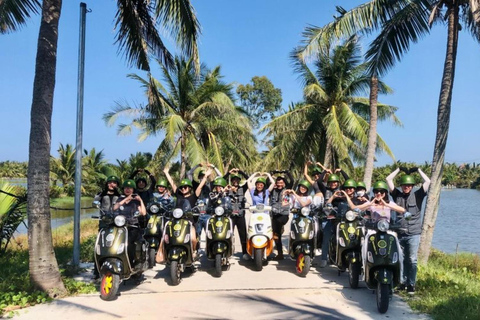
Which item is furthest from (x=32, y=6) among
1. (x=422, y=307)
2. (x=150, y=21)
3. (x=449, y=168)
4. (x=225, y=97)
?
(x=449, y=168)

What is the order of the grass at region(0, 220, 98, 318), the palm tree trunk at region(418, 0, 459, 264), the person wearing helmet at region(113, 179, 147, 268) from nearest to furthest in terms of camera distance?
the grass at region(0, 220, 98, 318) → the person wearing helmet at region(113, 179, 147, 268) → the palm tree trunk at region(418, 0, 459, 264)

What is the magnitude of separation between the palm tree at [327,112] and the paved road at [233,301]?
30.3 ft

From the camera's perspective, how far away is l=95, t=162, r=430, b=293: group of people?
589 centimetres

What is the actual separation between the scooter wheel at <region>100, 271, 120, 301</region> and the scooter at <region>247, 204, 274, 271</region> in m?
2.50

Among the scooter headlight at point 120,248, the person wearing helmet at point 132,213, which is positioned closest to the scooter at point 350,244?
the person wearing helmet at point 132,213

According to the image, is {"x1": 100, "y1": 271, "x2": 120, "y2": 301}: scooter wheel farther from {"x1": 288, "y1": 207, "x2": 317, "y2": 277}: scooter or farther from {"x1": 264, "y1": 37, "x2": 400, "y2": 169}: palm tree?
{"x1": 264, "y1": 37, "x2": 400, "y2": 169}: palm tree

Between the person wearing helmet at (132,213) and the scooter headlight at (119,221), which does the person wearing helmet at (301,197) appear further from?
the scooter headlight at (119,221)

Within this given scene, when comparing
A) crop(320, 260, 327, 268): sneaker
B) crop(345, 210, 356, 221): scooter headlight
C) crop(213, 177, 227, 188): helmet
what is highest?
crop(213, 177, 227, 188): helmet

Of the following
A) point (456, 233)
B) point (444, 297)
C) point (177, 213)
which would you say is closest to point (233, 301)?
point (177, 213)

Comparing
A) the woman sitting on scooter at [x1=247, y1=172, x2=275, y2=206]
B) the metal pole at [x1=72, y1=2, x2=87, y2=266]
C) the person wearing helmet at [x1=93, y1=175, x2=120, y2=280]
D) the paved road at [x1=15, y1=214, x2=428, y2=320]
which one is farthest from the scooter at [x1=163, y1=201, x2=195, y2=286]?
the metal pole at [x1=72, y1=2, x2=87, y2=266]

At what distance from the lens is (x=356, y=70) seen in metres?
16.5

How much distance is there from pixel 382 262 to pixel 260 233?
7.73ft

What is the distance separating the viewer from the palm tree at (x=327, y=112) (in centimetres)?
1570

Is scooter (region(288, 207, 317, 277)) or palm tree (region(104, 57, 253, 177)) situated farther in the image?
palm tree (region(104, 57, 253, 177))
